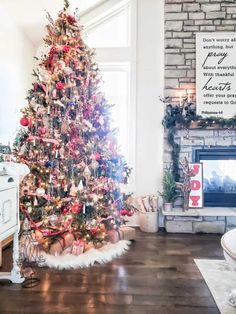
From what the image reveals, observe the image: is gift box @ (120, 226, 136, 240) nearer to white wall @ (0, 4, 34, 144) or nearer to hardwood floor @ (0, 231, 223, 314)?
hardwood floor @ (0, 231, 223, 314)

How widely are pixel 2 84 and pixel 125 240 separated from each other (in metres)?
2.46

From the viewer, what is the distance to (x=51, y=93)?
3.37 m

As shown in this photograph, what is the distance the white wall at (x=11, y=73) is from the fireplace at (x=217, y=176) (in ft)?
8.64

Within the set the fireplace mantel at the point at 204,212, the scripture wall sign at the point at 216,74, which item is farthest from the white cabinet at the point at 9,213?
the scripture wall sign at the point at 216,74

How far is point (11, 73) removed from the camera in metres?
3.99

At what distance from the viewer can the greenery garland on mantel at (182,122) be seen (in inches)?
171

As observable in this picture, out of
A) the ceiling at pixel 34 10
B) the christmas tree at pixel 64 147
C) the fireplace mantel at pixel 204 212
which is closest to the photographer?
the christmas tree at pixel 64 147

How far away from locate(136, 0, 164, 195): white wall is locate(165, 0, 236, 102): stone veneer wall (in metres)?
0.18

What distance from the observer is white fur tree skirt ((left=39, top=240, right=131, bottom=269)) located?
2988 mm

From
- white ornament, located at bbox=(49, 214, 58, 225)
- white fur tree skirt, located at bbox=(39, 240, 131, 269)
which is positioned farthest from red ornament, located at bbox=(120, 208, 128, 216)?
white ornament, located at bbox=(49, 214, 58, 225)

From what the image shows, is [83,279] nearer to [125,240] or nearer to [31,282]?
[31,282]

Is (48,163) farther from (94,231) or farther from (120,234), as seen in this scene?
(120,234)

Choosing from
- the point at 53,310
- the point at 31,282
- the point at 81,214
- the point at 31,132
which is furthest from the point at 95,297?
the point at 31,132

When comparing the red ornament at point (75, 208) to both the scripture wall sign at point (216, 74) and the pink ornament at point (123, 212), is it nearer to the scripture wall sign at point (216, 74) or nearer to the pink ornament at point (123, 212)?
the pink ornament at point (123, 212)
